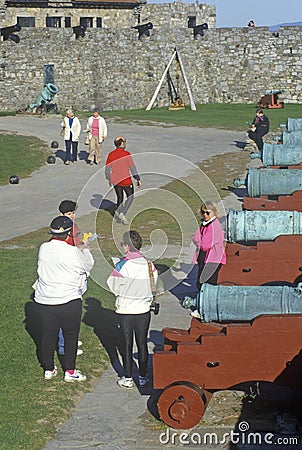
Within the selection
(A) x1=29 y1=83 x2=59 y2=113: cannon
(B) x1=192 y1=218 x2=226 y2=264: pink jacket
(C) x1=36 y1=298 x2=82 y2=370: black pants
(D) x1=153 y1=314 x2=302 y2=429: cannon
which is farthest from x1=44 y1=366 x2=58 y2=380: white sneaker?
(A) x1=29 y1=83 x2=59 y2=113: cannon

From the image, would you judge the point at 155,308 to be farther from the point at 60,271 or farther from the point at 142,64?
the point at 142,64

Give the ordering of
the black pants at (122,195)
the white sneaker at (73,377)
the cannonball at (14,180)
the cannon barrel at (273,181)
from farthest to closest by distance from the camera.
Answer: the cannonball at (14,180), the black pants at (122,195), the cannon barrel at (273,181), the white sneaker at (73,377)

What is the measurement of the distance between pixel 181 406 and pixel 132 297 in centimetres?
106

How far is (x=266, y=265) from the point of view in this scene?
8.67 metres

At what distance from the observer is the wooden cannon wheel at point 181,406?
6.41 m

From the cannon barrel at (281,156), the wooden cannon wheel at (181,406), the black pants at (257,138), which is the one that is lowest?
the wooden cannon wheel at (181,406)

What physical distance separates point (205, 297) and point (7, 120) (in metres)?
22.9

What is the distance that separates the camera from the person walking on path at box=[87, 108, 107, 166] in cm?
2056

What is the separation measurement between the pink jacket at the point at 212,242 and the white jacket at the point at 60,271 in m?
1.92

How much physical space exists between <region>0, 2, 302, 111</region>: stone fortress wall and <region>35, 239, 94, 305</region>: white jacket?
25685 mm

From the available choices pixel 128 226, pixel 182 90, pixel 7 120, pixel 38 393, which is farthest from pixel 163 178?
pixel 182 90

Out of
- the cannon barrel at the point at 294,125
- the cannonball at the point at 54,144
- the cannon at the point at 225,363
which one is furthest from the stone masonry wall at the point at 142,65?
the cannon at the point at 225,363

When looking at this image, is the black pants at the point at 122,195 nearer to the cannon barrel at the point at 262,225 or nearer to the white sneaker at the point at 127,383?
the cannon barrel at the point at 262,225

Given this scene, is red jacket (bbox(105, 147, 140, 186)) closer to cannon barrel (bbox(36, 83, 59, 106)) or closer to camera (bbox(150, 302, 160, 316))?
camera (bbox(150, 302, 160, 316))
